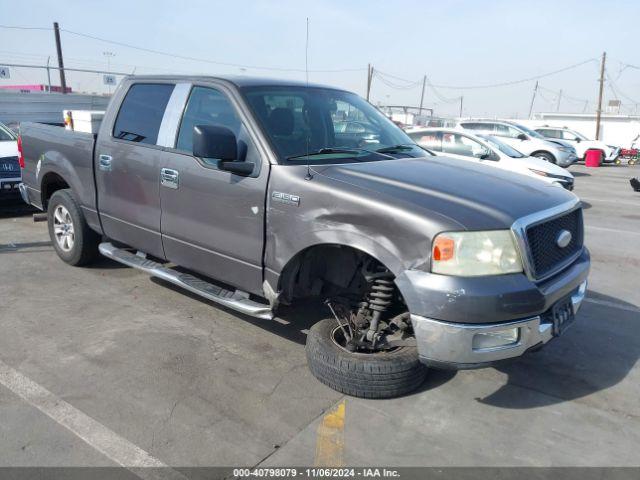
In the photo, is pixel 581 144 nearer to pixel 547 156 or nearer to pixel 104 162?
pixel 547 156

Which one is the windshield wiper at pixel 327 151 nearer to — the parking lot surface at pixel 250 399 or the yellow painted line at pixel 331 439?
the parking lot surface at pixel 250 399

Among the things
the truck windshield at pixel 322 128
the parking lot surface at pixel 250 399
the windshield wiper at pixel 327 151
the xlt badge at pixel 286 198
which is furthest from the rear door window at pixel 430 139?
the xlt badge at pixel 286 198

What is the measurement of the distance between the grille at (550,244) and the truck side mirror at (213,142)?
75.8 inches

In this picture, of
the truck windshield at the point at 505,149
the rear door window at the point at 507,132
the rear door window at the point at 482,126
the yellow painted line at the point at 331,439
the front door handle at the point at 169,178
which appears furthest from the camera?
the rear door window at the point at 482,126

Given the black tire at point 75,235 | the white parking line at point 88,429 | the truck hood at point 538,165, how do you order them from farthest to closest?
the truck hood at point 538,165 < the black tire at point 75,235 < the white parking line at point 88,429

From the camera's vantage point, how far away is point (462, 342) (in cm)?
287

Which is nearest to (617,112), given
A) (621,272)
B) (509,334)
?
(621,272)

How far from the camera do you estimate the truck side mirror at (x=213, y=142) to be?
3486mm

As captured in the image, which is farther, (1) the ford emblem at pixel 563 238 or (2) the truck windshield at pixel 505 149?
(2) the truck windshield at pixel 505 149

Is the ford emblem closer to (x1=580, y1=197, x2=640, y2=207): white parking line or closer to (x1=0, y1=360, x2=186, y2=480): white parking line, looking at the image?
(x1=0, y1=360, x2=186, y2=480): white parking line

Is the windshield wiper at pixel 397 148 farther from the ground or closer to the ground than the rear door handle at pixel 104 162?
farther from the ground

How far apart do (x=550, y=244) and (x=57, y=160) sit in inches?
186

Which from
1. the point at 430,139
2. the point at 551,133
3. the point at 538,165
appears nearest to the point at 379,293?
the point at 430,139

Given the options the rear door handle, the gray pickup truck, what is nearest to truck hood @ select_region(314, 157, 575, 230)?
the gray pickup truck
